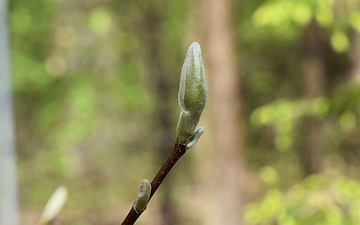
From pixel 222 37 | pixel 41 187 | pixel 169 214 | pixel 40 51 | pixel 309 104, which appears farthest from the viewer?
pixel 41 187

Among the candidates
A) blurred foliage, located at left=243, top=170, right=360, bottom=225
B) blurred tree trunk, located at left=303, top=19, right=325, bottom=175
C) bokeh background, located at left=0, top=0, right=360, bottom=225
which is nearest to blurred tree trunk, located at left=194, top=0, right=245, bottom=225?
bokeh background, located at left=0, top=0, right=360, bottom=225

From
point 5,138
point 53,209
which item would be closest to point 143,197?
point 53,209

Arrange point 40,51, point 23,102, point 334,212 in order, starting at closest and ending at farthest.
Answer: point 334,212, point 40,51, point 23,102

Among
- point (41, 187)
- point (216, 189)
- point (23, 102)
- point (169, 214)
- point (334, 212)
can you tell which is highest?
point (23, 102)

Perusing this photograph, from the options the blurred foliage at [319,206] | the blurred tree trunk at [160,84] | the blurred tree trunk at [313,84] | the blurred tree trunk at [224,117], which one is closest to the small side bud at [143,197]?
the blurred foliage at [319,206]

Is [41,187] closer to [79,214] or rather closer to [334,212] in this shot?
[79,214]

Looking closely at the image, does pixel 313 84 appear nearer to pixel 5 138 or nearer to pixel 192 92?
pixel 5 138

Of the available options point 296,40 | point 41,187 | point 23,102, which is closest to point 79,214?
point 41,187

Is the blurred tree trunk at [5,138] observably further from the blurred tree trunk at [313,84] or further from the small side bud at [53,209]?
the small side bud at [53,209]
